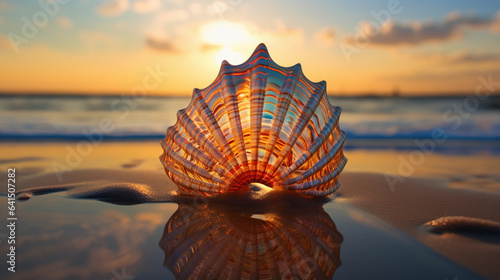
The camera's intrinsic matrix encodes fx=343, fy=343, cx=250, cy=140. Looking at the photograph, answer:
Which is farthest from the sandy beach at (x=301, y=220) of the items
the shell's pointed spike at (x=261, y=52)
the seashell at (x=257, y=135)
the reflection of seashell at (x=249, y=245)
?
the shell's pointed spike at (x=261, y=52)

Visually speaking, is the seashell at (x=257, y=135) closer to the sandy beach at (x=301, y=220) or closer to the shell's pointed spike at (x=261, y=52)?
the shell's pointed spike at (x=261, y=52)

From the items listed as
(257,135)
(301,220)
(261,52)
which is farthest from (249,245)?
(261,52)

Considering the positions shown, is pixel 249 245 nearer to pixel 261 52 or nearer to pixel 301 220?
pixel 301 220

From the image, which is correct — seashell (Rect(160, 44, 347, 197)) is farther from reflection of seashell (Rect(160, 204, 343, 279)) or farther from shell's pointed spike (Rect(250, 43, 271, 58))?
reflection of seashell (Rect(160, 204, 343, 279))

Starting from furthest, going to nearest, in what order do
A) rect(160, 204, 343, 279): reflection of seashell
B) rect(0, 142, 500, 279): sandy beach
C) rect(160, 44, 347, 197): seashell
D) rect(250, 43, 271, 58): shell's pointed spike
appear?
rect(250, 43, 271, 58): shell's pointed spike → rect(160, 44, 347, 197): seashell → rect(0, 142, 500, 279): sandy beach → rect(160, 204, 343, 279): reflection of seashell

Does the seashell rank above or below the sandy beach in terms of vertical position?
above

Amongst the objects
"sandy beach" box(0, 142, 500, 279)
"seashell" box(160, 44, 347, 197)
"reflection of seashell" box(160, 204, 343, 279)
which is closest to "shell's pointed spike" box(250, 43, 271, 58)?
"seashell" box(160, 44, 347, 197)
